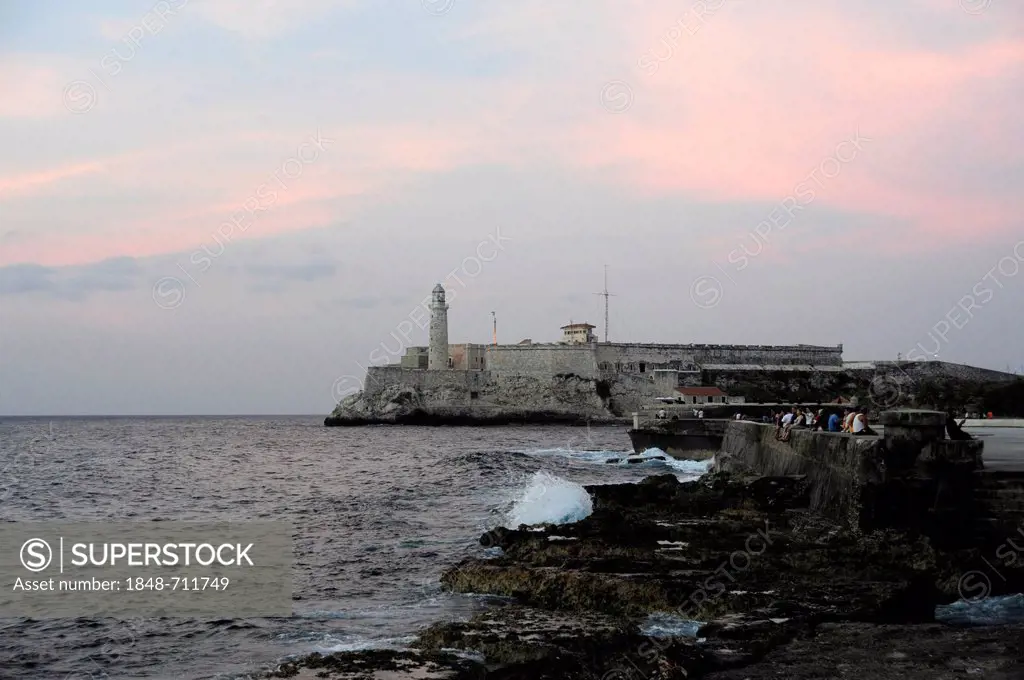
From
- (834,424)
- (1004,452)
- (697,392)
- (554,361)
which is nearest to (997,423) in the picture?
(834,424)

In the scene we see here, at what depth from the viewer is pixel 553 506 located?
54.6 ft

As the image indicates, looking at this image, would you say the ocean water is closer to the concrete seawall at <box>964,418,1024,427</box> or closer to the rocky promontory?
the concrete seawall at <box>964,418,1024,427</box>

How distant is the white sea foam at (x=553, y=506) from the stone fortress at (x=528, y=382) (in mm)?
59445

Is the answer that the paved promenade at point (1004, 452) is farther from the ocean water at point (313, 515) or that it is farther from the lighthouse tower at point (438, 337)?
the lighthouse tower at point (438, 337)

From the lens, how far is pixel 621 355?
261ft

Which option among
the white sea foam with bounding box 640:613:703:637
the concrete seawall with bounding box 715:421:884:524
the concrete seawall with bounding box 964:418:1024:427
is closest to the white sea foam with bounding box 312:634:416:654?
the white sea foam with bounding box 640:613:703:637

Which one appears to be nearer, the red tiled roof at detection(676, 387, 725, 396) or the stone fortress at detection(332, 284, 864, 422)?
the red tiled roof at detection(676, 387, 725, 396)

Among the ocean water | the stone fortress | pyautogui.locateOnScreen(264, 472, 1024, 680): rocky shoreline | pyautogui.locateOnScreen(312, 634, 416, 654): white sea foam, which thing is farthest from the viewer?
the stone fortress

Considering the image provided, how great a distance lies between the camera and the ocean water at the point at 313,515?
8547 millimetres

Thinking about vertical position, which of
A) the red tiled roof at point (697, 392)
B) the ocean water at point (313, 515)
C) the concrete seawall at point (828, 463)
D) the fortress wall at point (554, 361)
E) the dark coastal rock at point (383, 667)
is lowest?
the ocean water at point (313, 515)

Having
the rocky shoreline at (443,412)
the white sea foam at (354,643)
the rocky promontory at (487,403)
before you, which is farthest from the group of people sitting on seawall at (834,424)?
the rocky shoreline at (443,412)

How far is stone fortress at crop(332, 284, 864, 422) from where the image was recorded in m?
76.9

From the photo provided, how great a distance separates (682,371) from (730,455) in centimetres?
5251

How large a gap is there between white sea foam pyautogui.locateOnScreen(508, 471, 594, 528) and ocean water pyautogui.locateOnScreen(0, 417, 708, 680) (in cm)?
4
